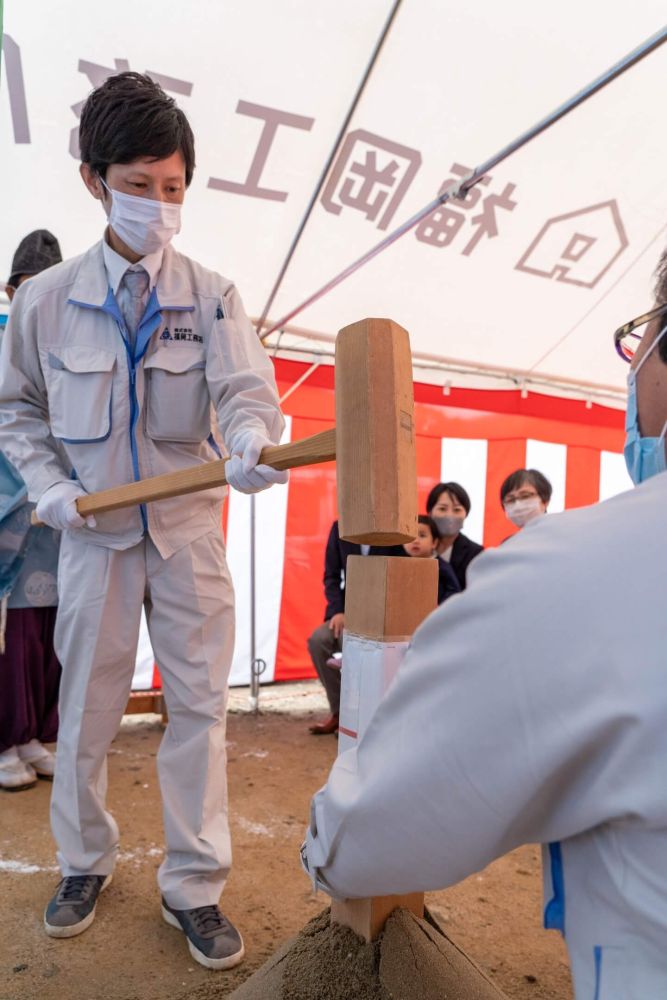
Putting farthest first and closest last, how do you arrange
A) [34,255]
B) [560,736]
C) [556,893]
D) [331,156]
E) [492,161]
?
[331,156], [34,255], [492,161], [556,893], [560,736]

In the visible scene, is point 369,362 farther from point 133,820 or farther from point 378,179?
point 378,179

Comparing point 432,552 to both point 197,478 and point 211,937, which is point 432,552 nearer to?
point 211,937

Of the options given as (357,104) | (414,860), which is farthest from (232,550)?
(414,860)

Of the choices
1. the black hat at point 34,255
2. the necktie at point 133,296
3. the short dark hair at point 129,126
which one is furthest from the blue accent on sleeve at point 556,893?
the black hat at point 34,255

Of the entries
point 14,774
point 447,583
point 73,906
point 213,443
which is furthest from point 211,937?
point 447,583

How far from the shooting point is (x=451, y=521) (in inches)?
147

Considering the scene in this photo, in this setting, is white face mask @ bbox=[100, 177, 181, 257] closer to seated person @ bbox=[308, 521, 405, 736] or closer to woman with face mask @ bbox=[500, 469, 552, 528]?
seated person @ bbox=[308, 521, 405, 736]

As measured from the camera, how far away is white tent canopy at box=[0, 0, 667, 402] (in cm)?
263

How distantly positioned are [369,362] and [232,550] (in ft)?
10.7

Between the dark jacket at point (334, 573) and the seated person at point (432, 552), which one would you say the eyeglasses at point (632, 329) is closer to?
the seated person at point (432, 552)

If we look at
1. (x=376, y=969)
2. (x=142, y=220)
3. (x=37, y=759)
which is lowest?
(x=37, y=759)

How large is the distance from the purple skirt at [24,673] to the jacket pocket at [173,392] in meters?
1.41

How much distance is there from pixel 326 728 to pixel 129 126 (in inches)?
115

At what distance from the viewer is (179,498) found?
1.67 metres
